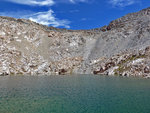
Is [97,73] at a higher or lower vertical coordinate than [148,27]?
lower

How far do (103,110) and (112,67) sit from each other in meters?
70.1

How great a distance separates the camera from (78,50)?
401ft

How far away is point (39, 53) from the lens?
11162 centimetres

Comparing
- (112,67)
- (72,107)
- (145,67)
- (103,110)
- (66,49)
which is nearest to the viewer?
(103,110)

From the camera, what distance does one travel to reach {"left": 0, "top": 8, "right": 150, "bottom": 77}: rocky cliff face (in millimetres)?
90875

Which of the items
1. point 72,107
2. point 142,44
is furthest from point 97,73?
point 72,107

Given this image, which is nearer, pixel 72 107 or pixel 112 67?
pixel 72 107

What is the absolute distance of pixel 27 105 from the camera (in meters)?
28.2

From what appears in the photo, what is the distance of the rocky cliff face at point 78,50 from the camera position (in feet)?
298

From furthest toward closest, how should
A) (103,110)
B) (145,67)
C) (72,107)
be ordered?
(145,67)
(72,107)
(103,110)

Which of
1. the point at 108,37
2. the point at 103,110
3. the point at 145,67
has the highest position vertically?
the point at 108,37

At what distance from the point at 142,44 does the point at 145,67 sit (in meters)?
24.7

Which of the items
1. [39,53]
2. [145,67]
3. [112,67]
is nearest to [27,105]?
[145,67]

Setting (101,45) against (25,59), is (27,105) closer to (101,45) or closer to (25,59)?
(25,59)
